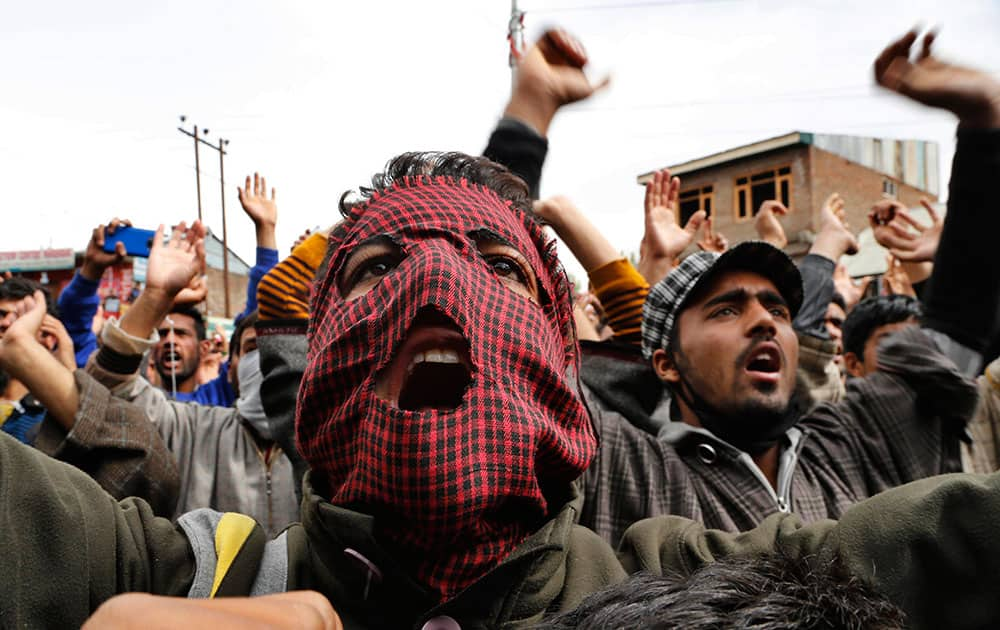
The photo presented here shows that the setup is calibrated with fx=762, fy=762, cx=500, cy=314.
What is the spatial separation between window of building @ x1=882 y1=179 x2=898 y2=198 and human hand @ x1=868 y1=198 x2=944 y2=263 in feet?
84.4

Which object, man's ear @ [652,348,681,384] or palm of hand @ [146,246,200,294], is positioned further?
palm of hand @ [146,246,200,294]

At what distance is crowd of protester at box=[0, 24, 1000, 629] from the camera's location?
1.19 metres

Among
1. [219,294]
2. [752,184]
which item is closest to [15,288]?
[752,184]

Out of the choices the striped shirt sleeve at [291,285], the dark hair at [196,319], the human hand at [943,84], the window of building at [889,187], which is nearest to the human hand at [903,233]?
the human hand at [943,84]

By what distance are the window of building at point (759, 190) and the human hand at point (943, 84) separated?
74.1ft

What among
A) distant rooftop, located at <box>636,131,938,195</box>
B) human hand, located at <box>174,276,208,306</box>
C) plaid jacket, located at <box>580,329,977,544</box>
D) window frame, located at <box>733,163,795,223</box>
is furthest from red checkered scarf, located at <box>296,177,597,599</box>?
window frame, located at <box>733,163,795,223</box>

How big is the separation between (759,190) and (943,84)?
922 inches

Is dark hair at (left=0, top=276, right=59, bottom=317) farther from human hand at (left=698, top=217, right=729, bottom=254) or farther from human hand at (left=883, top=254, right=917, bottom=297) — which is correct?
human hand at (left=883, top=254, right=917, bottom=297)

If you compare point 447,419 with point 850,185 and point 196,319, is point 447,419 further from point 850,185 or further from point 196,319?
point 850,185

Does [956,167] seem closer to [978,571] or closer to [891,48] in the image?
[891,48]

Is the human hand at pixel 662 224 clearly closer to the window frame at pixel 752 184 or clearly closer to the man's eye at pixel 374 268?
the man's eye at pixel 374 268

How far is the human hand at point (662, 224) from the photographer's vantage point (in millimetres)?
3451

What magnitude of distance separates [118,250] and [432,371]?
288 cm

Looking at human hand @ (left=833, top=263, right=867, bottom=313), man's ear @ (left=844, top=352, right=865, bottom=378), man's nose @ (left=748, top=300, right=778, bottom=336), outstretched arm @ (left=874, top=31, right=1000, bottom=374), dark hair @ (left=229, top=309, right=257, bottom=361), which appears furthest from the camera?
human hand @ (left=833, top=263, right=867, bottom=313)
